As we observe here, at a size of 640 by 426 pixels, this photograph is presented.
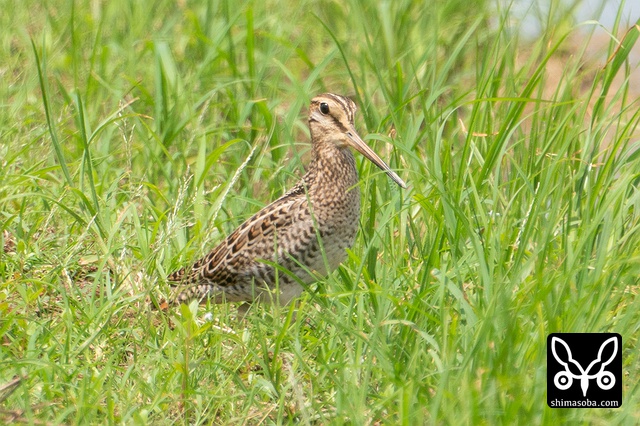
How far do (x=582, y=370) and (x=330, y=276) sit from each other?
3.72 ft

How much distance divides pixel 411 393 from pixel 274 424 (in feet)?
1.92

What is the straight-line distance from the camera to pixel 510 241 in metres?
4.70

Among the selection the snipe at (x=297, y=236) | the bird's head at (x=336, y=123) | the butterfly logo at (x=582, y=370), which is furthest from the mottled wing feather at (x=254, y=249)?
the butterfly logo at (x=582, y=370)

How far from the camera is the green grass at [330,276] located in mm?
3875

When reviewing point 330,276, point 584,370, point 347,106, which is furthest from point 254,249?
point 584,370

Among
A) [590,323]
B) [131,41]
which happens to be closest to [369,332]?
[590,323]

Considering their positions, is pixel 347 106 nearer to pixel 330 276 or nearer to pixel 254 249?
pixel 254 249

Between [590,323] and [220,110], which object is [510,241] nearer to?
[590,323]

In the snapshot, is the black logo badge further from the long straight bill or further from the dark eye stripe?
the dark eye stripe

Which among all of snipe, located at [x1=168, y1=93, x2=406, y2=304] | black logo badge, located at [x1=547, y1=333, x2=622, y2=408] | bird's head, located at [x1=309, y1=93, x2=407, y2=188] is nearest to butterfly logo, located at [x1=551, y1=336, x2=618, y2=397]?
black logo badge, located at [x1=547, y1=333, x2=622, y2=408]

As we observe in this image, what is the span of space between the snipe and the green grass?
0.12 meters

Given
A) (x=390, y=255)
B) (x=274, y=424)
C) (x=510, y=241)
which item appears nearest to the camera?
(x=274, y=424)

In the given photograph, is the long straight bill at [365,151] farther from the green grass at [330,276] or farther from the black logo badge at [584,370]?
the black logo badge at [584,370]

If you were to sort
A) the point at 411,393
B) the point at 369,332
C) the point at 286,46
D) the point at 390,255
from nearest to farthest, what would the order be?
1. the point at 411,393
2. the point at 369,332
3. the point at 390,255
4. the point at 286,46
